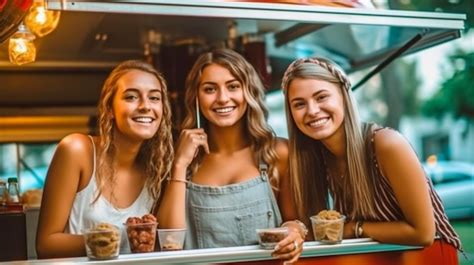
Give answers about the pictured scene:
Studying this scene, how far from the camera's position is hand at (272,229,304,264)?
8.52 feet

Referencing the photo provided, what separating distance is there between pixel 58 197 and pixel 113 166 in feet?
0.97

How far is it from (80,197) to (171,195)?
0.38 m

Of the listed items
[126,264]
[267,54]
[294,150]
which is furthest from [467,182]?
[126,264]

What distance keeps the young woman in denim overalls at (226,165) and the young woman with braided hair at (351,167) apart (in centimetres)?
11

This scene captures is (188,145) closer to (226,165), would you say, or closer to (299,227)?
(226,165)

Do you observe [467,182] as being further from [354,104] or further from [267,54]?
[354,104]

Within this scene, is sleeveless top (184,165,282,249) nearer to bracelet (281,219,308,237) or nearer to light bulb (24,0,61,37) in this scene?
bracelet (281,219,308,237)

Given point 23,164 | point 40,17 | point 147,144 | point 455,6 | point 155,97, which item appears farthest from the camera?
point 455,6

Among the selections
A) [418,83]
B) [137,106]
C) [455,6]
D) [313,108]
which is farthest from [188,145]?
[418,83]

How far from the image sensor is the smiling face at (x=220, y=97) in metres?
3.02

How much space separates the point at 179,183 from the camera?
2.92 metres

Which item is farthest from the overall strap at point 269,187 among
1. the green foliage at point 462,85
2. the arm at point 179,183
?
the green foliage at point 462,85

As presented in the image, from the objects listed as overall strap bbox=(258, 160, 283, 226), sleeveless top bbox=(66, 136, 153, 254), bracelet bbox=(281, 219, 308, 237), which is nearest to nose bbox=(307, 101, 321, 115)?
overall strap bbox=(258, 160, 283, 226)

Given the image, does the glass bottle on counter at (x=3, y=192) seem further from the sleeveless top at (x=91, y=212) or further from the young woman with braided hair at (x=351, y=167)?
the young woman with braided hair at (x=351, y=167)
